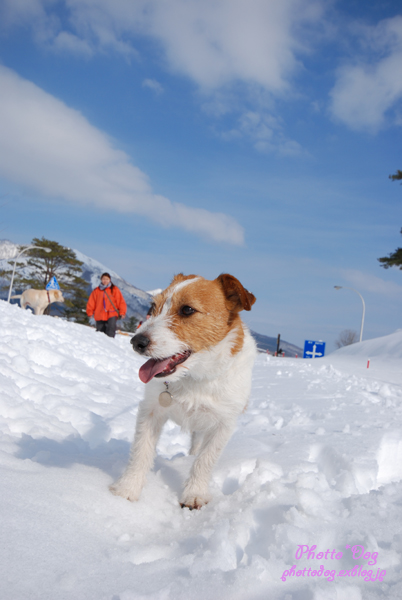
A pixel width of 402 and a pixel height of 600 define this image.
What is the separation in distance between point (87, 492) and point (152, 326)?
3.84 ft

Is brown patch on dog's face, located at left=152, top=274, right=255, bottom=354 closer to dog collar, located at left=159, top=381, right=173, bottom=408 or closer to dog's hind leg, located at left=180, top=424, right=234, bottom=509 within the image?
dog collar, located at left=159, top=381, right=173, bottom=408

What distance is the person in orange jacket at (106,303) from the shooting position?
13.3 metres

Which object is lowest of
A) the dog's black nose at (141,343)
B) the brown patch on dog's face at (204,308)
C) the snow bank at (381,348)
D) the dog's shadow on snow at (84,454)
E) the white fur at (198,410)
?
the dog's shadow on snow at (84,454)

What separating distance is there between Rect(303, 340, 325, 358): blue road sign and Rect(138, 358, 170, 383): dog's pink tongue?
32.4m

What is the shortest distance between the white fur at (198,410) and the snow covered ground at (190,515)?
0.13 m

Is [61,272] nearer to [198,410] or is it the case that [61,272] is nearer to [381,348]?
[381,348]

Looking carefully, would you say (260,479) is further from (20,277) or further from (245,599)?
(20,277)

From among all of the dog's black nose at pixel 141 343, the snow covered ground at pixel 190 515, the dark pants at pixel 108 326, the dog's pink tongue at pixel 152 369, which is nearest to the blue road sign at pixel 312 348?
the dark pants at pixel 108 326

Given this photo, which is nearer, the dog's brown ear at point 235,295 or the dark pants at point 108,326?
the dog's brown ear at point 235,295

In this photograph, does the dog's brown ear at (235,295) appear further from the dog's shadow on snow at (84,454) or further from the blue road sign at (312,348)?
the blue road sign at (312,348)

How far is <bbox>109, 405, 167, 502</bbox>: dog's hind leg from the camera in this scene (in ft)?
8.55

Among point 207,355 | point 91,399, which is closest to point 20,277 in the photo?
point 91,399

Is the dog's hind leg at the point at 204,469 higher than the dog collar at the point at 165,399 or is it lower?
lower

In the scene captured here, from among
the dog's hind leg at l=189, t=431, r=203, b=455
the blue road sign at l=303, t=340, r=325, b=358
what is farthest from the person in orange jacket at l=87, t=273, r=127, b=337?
the blue road sign at l=303, t=340, r=325, b=358
